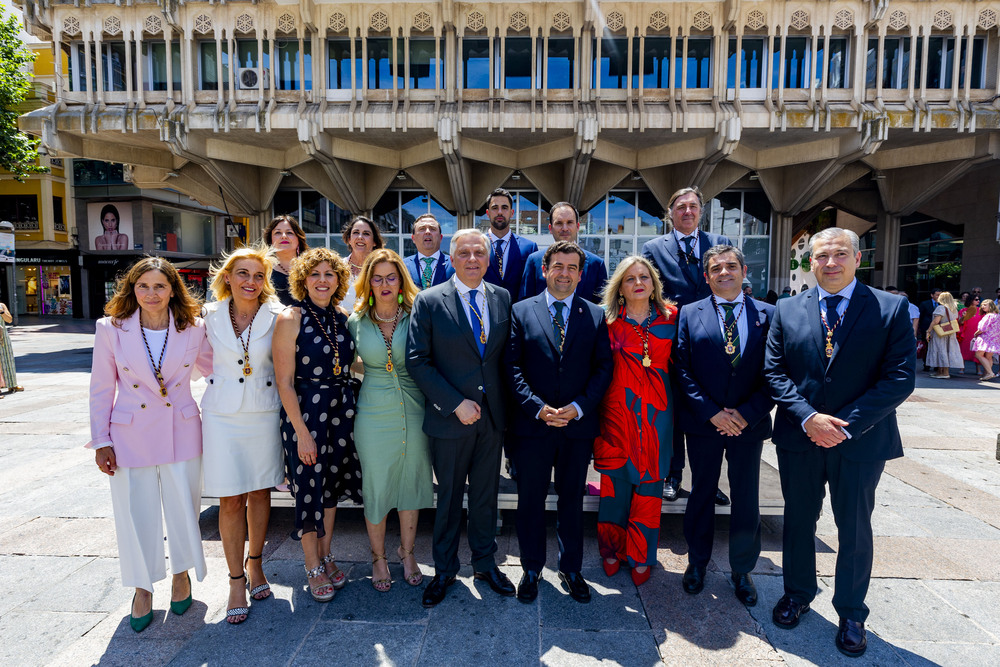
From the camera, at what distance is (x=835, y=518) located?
2656 mm

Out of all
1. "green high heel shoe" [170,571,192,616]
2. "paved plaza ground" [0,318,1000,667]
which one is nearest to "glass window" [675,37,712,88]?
"paved plaza ground" [0,318,1000,667]

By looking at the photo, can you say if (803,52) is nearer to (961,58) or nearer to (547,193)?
(961,58)

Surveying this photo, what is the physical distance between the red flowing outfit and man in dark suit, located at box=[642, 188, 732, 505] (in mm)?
750

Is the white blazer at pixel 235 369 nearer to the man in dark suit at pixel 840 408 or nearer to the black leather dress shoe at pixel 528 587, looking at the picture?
the black leather dress shoe at pixel 528 587

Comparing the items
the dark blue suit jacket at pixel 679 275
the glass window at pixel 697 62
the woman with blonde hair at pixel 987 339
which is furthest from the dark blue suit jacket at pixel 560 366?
the glass window at pixel 697 62

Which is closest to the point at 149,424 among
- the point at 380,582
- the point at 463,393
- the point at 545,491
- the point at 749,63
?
the point at 380,582

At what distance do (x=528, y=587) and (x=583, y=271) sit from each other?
2.20 meters

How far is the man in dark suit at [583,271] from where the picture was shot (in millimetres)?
3920

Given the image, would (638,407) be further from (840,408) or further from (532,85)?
(532,85)

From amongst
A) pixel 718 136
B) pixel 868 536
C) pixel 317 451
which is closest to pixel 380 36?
pixel 718 136

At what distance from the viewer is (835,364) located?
8.51 ft

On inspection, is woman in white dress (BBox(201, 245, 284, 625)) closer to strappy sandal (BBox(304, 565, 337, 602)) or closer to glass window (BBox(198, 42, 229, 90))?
strappy sandal (BBox(304, 565, 337, 602))

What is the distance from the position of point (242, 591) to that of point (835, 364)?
3.40m

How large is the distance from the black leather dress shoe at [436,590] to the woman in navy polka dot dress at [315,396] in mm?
559
